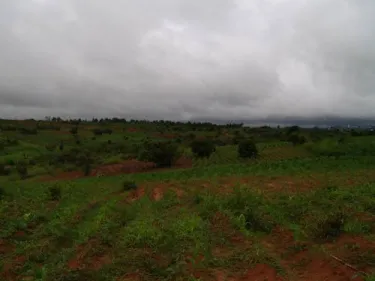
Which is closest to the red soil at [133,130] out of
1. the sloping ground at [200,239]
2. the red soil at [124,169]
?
the red soil at [124,169]

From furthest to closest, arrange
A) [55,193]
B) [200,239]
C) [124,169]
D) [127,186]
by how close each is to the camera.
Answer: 1. [124,169]
2. [127,186]
3. [55,193]
4. [200,239]

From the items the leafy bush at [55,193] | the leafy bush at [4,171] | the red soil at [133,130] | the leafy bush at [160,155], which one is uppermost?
the red soil at [133,130]

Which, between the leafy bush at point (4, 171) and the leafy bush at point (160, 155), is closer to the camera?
the leafy bush at point (4, 171)

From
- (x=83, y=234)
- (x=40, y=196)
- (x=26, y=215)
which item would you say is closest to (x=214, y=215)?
(x=83, y=234)

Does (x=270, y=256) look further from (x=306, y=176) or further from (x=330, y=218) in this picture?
(x=306, y=176)

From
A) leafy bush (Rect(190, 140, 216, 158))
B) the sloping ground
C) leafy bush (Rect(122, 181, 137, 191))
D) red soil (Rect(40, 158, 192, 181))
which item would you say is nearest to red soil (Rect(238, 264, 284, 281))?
the sloping ground

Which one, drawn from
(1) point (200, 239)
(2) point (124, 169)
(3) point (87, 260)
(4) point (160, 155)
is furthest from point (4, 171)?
(1) point (200, 239)

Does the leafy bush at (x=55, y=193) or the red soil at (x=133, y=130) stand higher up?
the red soil at (x=133, y=130)

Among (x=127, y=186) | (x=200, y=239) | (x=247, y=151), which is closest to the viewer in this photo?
(x=200, y=239)

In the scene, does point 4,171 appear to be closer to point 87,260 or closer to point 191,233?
point 191,233

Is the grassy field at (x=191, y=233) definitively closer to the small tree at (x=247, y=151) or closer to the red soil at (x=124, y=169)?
the red soil at (x=124, y=169)

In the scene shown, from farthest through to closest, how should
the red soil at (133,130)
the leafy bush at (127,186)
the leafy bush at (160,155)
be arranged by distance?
the red soil at (133,130) < the leafy bush at (160,155) < the leafy bush at (127,186)

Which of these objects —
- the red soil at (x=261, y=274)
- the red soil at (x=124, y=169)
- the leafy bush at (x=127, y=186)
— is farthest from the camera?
the red soil at (x=124, y=169)

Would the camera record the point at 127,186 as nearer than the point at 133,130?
Yes
